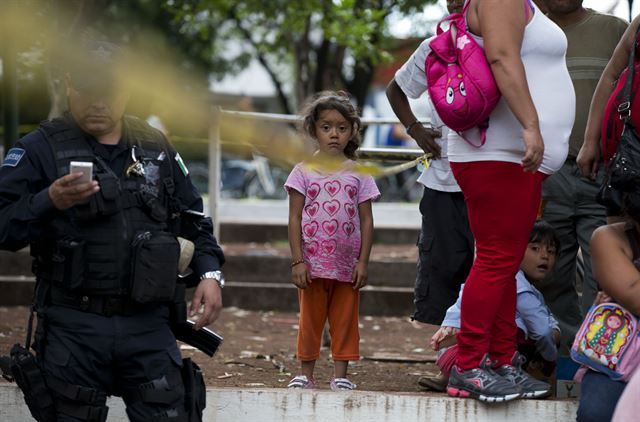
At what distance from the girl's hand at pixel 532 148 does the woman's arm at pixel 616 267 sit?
0.43 metres

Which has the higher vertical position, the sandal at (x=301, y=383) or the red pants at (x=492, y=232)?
the red pants at (x=492, y=232)

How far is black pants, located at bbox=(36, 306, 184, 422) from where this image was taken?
167 inches

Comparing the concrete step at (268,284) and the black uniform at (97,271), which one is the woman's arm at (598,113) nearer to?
the black uniform at (97,271)

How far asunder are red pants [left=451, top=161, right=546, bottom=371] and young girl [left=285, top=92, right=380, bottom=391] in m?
1.09

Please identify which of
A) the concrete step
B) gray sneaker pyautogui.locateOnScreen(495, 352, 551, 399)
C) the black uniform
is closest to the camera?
the black uniform

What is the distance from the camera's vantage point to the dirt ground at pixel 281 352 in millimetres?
6602

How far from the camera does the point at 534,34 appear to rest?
4.82m

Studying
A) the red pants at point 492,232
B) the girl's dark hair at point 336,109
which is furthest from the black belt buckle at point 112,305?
the girl's dark hair at point 336,109

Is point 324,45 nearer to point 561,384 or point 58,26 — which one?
point 58,26

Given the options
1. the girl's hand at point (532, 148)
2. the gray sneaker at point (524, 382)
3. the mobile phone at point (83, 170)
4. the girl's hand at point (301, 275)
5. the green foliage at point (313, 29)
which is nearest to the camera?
the mobile phone at point (83, 170)

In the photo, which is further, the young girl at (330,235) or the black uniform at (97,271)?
the young girl at (330,235)

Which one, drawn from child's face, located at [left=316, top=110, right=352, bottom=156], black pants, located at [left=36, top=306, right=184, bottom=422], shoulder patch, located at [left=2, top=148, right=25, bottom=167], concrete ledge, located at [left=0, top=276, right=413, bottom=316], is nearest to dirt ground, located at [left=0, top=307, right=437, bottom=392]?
concrete ledge, located at [left=0, top=276, right=413, bottom=316]

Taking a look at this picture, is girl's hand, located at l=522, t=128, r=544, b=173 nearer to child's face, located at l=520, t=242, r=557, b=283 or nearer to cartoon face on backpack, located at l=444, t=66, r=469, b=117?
cartoon face on backpack, located at l=444, t=66, r=469, b=117

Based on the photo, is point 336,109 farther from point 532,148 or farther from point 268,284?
point 268,284
